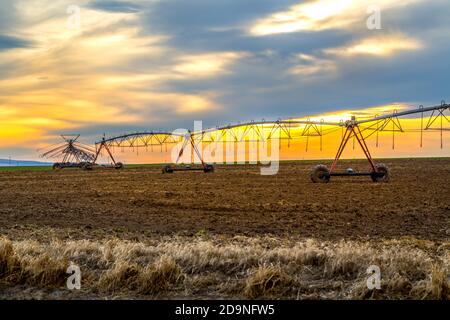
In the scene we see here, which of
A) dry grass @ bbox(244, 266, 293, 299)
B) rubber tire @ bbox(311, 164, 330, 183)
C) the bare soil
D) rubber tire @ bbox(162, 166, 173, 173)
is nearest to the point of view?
dry grass @ bbox(244, 266, 293, 299)

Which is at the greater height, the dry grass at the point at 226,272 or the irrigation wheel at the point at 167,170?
the irrigation wheel at the point at 167,170

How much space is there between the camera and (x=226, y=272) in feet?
26.6

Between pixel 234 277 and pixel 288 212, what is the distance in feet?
40.2

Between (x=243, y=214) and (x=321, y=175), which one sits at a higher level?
(x=321, y=175)

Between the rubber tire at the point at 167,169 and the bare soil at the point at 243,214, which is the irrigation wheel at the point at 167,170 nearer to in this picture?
the rubber tire at the point at 167,169

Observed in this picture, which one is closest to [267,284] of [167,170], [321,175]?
[321,175]

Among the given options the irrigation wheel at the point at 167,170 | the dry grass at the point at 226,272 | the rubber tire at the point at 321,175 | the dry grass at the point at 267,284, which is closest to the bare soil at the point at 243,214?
the dry grass at the point at 226,272

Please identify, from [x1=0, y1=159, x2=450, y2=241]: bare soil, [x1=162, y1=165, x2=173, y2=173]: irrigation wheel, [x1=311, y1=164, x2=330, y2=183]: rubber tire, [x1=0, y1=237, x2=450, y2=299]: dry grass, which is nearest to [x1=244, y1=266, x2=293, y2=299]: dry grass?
[x1=0, y1=237, x2=450, y2=299]: dry grass

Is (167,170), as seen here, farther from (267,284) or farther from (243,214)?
(267,284)

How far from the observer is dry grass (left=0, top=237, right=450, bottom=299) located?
22.7 ft

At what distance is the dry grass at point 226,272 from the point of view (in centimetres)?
693

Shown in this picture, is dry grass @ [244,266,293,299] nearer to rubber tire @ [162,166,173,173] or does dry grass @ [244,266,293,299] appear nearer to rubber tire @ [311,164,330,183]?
rubber tire @ [311,164,330,183]
